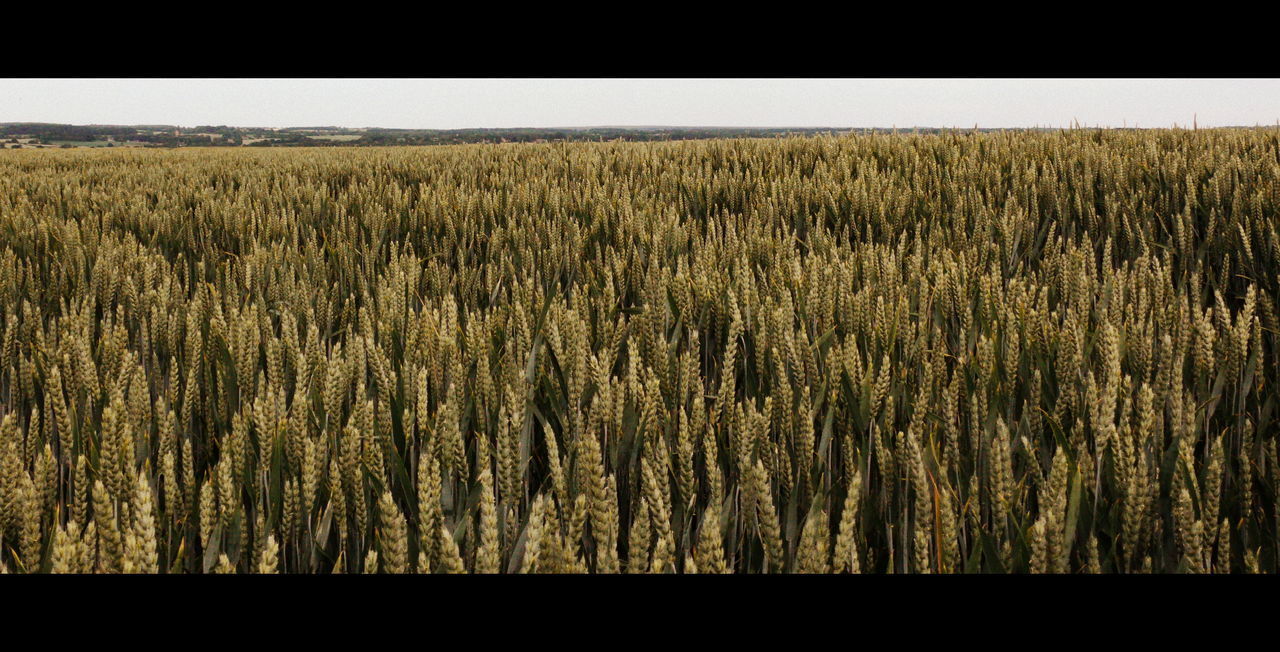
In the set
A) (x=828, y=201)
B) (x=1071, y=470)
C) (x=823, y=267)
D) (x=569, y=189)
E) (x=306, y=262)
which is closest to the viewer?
(x=1071, y=470)

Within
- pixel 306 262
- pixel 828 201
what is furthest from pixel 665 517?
pixel 828 201

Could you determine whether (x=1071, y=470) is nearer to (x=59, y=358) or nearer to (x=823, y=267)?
(x=823, y=267)

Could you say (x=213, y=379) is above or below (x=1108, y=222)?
below

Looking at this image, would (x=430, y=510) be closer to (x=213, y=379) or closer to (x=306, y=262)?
(x=213, y=379)

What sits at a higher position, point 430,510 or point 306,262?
point 306,262

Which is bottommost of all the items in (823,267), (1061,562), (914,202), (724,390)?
(1061,562)

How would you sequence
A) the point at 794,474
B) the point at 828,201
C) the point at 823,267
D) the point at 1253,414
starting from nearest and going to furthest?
the point at 794,474, the point at 1253,414, the point at 823,267, the point at 828,201

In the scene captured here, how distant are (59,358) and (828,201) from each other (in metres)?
2.16

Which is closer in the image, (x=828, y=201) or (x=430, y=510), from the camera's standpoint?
(x=430, y=510)

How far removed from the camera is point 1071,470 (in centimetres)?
93

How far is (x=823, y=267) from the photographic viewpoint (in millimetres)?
1787

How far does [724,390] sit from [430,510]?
1.47 ft

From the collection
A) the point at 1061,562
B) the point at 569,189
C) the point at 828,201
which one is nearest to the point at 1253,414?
the point at 1061,562

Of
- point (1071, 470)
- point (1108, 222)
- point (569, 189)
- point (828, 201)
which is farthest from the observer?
point (569, 189)
